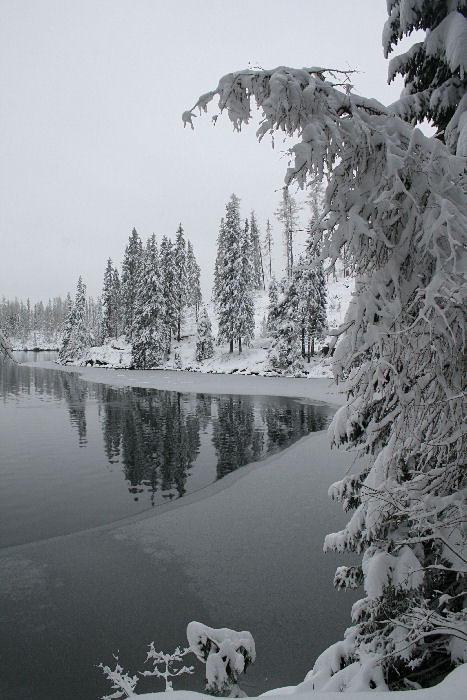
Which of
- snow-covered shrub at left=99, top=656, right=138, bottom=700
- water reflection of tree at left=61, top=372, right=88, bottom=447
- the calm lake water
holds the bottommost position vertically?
the calm lake water

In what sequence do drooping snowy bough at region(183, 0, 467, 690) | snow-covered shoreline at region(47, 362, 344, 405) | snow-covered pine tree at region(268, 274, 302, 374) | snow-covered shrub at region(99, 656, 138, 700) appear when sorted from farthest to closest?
snow-covered pine tree at region(268, 274, 302, 374) < snow-covered shoreline at region(47, 362, 344, 405) < snow-covered shrub at region(99, 656, 138, 700) < drooping snowy bough at region(183, 0, 467, 690)

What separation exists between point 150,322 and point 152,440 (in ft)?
137

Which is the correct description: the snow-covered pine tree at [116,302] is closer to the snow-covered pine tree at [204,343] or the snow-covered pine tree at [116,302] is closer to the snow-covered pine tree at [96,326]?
the snow-covered pine tree at [96,326]

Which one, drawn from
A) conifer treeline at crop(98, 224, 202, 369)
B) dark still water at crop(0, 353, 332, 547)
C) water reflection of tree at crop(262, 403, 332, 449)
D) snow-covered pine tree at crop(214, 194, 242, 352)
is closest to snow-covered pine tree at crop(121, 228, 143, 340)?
conifer treeline at crop(98, 224, 202, 369)

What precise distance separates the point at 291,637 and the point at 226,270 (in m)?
51.5

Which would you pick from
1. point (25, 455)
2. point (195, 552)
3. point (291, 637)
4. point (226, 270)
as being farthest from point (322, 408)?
point (226, 270)

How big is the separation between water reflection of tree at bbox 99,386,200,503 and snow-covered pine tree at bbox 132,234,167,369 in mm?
27860

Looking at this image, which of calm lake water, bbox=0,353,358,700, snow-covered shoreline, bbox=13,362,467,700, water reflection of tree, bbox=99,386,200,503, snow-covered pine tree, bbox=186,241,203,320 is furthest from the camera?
snow-covered pine tree, bbox=186,241,203,320

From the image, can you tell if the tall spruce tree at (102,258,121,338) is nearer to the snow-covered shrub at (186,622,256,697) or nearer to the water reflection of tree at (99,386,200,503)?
the water reflection of tree at (99,386,200,503)

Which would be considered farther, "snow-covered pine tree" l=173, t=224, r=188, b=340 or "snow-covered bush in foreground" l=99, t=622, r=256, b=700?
"snow-covered pine tree" l=173, t=224, r=188, b=340

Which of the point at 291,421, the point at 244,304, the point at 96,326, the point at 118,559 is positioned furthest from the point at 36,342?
the point at 118,559

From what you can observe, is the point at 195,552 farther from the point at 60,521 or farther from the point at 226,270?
the point at 226,270

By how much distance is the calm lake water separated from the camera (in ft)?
17.9

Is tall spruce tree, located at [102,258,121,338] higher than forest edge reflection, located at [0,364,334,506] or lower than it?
higher
